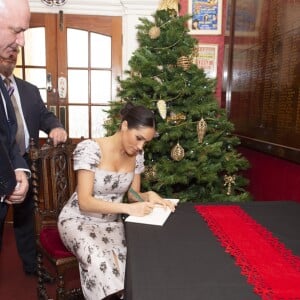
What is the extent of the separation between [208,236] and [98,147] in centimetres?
76

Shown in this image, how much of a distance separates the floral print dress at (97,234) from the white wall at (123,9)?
1.63 meters

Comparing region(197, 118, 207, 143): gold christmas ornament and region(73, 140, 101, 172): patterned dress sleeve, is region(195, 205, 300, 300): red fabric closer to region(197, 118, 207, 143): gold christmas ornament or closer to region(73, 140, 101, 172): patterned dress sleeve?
region(73, 140, 101, 172): patterned dress sleeve

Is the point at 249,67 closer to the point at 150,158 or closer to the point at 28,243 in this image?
the point at 150,158

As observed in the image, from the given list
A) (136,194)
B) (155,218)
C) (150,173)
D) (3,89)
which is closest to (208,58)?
(150,173)

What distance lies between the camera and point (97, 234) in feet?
5.24

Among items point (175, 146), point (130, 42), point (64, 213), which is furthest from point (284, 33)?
point (64, 213)

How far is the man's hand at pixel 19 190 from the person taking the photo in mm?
1358

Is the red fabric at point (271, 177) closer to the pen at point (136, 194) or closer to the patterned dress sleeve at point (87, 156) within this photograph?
the pen at point (136, 194)

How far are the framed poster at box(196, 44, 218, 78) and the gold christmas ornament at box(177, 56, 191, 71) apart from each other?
→ 0.89 metres

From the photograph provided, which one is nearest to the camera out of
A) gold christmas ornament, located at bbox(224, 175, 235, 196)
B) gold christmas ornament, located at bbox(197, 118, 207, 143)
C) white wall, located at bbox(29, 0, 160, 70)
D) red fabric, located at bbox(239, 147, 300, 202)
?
red fabric, located at bbox(239, 147, 300, 202)

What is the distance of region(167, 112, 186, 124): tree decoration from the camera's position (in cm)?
228

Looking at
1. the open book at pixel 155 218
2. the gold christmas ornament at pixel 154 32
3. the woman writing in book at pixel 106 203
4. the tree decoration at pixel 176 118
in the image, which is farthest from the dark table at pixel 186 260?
the gold christmas ornament at pixel 154 32

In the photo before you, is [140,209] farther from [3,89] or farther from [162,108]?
[162,108]

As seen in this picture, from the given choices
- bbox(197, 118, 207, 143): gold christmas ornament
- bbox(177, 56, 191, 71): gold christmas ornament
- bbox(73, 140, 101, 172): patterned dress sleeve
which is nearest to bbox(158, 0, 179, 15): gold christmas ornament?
bbox(177, 56, 191, 71): gold christmas ornament
